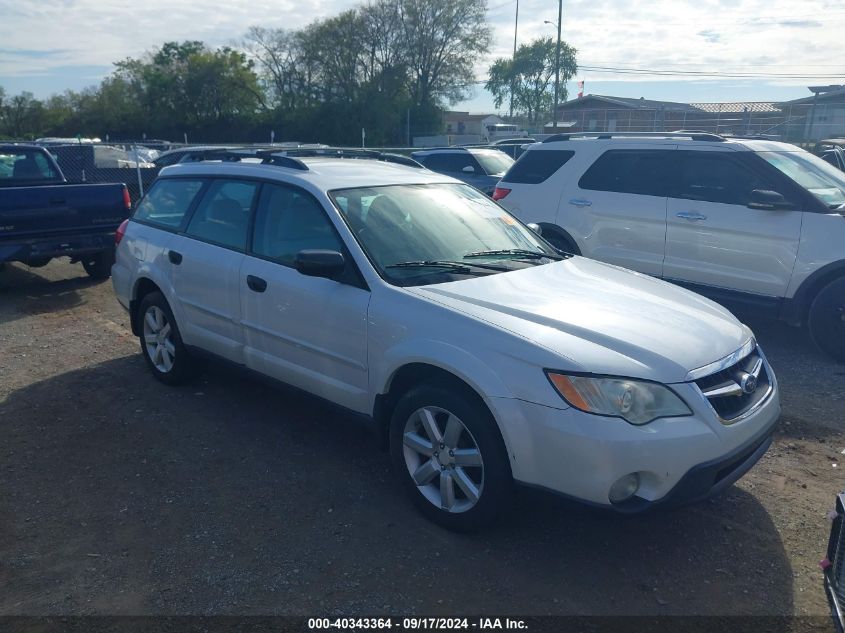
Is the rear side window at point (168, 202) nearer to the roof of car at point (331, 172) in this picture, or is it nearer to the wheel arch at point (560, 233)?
the roof of car at point (331, 172)

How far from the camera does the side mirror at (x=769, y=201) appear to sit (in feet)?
21.6

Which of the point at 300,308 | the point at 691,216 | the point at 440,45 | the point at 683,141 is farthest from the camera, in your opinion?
the point at 440,45

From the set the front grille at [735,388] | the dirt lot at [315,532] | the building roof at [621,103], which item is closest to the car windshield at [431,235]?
the dirt lot at [315,532]

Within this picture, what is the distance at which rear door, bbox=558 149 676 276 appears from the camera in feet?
24.7

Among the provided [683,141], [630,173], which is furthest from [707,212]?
[630,173]

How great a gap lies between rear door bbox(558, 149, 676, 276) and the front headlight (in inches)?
185

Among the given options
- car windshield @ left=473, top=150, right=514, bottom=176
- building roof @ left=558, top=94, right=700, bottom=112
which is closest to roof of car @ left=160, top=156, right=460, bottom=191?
car windshield @ left=473, top=150, right=514, bottom=176

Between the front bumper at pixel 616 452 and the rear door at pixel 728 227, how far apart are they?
4.02 m

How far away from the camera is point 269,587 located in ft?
10.6

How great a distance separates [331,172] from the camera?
475 centimetres

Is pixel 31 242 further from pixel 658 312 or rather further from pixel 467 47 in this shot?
pixel 467 47

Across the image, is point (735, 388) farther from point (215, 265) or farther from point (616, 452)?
point (215, 265)

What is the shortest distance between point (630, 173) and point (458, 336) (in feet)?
16.8

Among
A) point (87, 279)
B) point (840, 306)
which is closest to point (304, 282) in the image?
point (840, 306)
